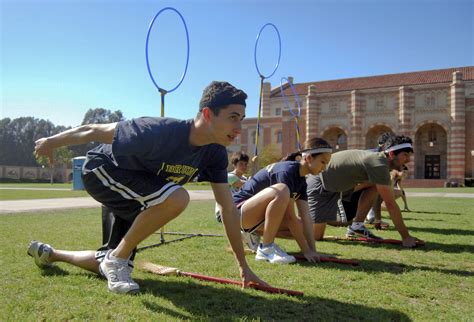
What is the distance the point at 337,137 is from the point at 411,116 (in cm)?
885

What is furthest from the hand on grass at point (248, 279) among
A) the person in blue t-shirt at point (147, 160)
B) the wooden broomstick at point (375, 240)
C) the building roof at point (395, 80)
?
the building roof at point (395, 80)

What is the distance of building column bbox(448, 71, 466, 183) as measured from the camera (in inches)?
1663

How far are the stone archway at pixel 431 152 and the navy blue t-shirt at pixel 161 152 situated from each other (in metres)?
46.6

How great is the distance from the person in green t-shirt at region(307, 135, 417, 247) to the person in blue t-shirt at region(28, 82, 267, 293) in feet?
8.43

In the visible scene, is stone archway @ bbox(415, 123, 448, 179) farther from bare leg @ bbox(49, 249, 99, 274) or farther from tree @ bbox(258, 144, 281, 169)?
bare leg @ bbox(49, 249, 99, 274)

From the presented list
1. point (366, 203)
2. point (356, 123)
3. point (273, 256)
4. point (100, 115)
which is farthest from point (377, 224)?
point (100, 115)

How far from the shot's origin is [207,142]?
288 cm

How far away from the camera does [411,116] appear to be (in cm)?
4444

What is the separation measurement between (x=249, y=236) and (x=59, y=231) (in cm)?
315

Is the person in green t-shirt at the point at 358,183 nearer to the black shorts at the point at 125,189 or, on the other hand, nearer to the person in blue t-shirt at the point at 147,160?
the person in blue t-shirt at the point at 147,160

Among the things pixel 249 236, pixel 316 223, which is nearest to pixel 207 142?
pixel 249 236

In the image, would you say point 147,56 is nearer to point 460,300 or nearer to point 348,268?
point 348,268

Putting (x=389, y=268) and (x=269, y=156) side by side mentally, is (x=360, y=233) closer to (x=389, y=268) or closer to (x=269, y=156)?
(x=389, y=268)

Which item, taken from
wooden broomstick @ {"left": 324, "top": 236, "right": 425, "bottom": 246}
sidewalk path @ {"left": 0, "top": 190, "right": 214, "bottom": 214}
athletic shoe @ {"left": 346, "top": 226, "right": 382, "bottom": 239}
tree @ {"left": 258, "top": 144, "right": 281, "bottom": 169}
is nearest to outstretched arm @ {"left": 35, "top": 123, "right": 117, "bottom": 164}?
wooden broomstick @ {"left": 324, "top": 236, "right": 425, "bottom": 246}
